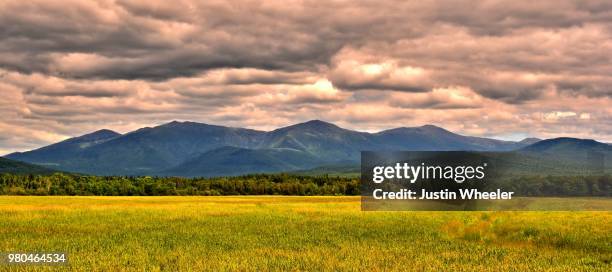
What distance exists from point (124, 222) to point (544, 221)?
37730mm

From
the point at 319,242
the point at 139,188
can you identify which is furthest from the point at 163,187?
the point at 319,242

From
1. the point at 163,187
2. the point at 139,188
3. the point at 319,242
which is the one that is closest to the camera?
the point at 319,242

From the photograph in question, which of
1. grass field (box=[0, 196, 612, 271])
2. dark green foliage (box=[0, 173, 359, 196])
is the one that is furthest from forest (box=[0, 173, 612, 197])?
grass field (box=[0, 196, 612, 271])

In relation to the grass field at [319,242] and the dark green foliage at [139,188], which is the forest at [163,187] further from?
the grass field at [319,242]

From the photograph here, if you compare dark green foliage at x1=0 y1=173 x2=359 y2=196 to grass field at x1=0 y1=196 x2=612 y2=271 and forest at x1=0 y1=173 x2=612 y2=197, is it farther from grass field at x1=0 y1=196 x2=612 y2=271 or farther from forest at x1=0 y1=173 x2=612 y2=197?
grass field at x1=0 y1=196 x2=612 y2=271

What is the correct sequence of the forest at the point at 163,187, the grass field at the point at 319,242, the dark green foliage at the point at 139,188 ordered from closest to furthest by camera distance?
the grass field at the point at 319,242 → the forest at the point at 163,187 → the dark green foliage at the point at 139,188

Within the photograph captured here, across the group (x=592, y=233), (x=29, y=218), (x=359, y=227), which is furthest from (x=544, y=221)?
(x=29, y=218)

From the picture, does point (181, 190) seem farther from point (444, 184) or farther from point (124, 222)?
point (124, 222)

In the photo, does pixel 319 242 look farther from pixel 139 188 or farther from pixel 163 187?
pixel 163 187

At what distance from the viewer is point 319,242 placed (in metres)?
40.1

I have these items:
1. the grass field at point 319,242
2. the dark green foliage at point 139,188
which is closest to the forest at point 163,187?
the dark green foliage at point 139,188

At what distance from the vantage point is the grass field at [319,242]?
30.4 m

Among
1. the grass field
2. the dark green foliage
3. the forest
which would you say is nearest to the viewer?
the grass field

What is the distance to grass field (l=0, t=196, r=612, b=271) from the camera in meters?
30.4
